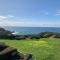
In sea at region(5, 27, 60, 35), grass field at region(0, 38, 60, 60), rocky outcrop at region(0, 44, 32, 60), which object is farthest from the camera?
sea at region(5, 27, 60, 35)

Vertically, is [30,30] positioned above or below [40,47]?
above

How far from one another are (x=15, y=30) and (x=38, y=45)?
288 mm

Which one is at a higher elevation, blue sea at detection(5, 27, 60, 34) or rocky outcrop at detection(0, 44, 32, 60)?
blue sea at detection(5, 27, 60, 34)

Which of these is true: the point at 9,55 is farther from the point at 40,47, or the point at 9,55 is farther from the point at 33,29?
the point at 33,29

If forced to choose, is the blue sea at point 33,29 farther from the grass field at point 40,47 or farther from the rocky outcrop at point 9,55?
the rocky outcrop at point 9,55

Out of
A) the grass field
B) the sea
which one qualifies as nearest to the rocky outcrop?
the grass field

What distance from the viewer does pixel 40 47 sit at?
4.68 ft

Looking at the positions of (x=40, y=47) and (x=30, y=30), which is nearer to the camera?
(x=40, y=47)

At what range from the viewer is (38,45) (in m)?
1.46

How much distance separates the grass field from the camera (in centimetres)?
132

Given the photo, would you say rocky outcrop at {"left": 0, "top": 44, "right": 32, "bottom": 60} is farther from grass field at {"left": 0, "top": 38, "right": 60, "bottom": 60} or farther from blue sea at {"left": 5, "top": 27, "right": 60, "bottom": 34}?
blue sea at {"left": 5, "top": 27, "right": 60, "bottom": 34}

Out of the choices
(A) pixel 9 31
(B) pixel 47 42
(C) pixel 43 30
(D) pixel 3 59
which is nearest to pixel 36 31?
(C) pixel 43 30

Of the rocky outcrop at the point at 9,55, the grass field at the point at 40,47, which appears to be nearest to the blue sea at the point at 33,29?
the grass field at the point at 40,47

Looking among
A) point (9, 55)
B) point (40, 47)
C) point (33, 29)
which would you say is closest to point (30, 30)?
point (33, 29)
